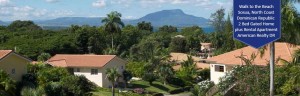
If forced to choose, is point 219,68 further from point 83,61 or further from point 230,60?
point 83,61

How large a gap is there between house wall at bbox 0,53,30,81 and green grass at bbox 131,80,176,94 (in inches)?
754

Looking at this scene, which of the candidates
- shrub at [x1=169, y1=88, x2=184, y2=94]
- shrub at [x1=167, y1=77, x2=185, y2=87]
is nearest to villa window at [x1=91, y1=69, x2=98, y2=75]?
shrub at [x1=169, y1=88, x2=184, y2=94]

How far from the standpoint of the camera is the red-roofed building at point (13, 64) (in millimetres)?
37562

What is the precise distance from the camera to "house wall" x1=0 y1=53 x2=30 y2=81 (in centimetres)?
3766

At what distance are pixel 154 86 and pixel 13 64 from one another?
23.5 m

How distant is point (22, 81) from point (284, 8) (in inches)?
1026

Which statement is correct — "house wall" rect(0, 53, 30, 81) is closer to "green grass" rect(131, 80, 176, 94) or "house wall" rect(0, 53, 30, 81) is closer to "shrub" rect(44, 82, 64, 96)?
"shrub" rect(44, 82, 64, 96)

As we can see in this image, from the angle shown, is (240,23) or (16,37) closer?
(240,23)

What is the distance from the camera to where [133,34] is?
102 metres

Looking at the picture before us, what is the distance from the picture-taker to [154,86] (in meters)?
58.8

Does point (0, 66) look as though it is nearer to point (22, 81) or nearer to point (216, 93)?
point (22, 81)

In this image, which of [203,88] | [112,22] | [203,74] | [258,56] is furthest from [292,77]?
[112,22]

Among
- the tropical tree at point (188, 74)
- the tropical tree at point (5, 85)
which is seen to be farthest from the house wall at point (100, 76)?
the tropical tree at point (5, 85)

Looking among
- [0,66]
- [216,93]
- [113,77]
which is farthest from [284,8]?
[113,77]
